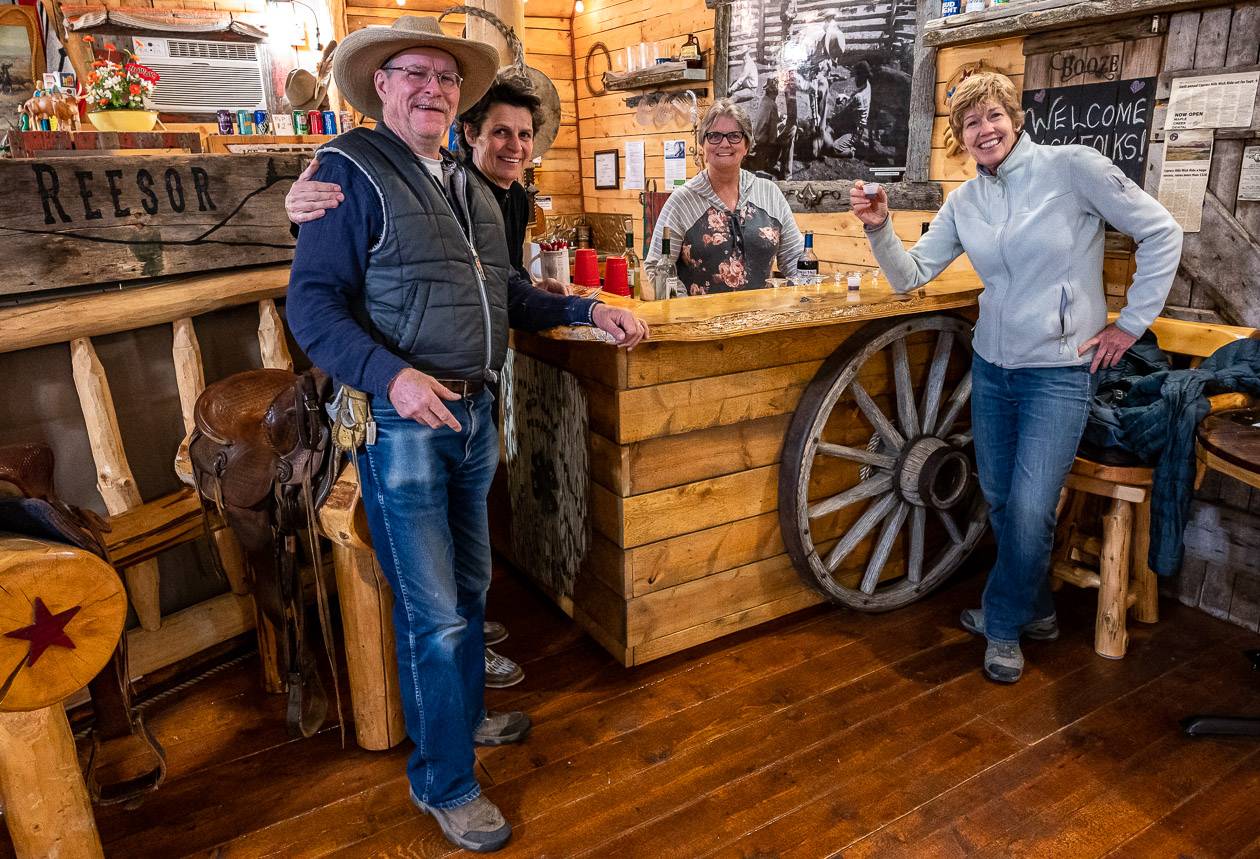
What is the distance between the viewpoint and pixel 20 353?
226 centimetres

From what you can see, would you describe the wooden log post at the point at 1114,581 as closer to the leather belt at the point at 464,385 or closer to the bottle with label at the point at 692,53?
the leather belt at the point at 464,385

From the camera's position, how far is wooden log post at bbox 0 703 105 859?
157 cm

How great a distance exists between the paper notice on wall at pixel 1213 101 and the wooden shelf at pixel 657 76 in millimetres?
2985

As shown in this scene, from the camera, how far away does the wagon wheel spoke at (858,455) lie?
2.65 metres

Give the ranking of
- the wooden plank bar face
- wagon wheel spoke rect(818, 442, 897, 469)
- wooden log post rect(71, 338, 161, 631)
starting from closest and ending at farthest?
the wooden plank bar face
wooden log post rect(71, 338, 161, 631)
wagon wheel spoke rect(818, 442, 897, 469)

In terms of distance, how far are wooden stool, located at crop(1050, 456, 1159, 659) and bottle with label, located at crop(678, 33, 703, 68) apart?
347 cm

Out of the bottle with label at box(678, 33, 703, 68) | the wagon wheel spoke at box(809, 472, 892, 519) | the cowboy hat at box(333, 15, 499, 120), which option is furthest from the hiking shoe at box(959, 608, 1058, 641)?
the bottle with label at box(678, 33, 703, 68)

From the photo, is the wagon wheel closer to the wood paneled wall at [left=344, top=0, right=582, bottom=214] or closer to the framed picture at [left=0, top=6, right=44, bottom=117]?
the wood paneled wall at [left=344, top=0, right=582, bottom=214]

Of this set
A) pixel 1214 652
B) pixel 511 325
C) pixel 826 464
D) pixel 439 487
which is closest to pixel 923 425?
pixel 826 464

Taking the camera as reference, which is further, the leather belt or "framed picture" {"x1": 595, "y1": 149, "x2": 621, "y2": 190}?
"framed picture" {"x1": 595, "y1": 149, "x2": 621, "y2": 190}

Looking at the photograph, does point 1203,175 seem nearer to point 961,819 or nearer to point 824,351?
point 824,351

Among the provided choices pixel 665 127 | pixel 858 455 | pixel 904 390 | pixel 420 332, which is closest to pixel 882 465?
pixel 858 455

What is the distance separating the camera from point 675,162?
564 centimetres

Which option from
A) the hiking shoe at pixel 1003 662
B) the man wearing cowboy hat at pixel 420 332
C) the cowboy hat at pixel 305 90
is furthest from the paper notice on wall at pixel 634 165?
the hiking shoe at pixel 1003 662
